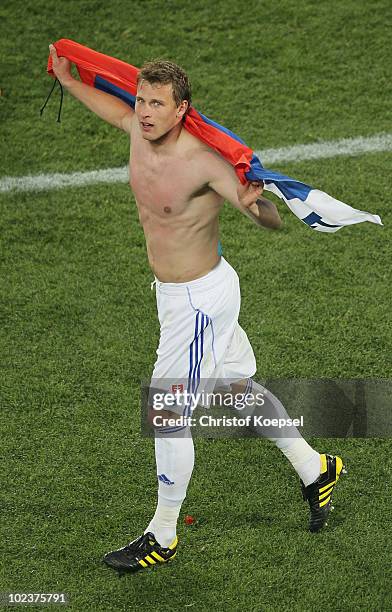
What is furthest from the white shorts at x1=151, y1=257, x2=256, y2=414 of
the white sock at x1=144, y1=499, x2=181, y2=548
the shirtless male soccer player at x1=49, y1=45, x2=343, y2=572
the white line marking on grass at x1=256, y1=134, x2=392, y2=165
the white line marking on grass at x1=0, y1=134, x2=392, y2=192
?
the white line marking on grass at x1=256, y1=134, x2=392, y2=165

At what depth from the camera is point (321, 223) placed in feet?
16.0

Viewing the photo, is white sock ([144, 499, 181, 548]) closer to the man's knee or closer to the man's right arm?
the man's knee

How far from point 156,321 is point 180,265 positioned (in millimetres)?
1821

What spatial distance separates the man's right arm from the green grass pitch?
1639mm

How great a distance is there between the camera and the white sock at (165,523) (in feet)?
18.2

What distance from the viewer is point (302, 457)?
5.79 m

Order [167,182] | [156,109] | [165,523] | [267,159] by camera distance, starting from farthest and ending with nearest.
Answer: [267,159]
[165,523]
[167,182]
[156,109]

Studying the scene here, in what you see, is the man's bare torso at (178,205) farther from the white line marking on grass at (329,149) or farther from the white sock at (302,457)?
the white line marking on grass at (329,149)

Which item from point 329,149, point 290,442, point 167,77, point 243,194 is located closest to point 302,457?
point 290,442

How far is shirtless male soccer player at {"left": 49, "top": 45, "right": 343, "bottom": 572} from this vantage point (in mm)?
5082

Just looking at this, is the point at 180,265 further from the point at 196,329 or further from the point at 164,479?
the point at 164,479

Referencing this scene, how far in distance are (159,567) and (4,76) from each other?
4.97 meters

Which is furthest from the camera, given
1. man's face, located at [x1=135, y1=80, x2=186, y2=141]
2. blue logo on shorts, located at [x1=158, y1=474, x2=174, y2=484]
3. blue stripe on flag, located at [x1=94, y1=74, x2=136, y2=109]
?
blue stripe on flag, located at [x1=94, y1=74, x2=136, y2=109]

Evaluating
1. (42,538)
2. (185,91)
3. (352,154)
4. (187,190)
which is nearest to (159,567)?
(42,538)
